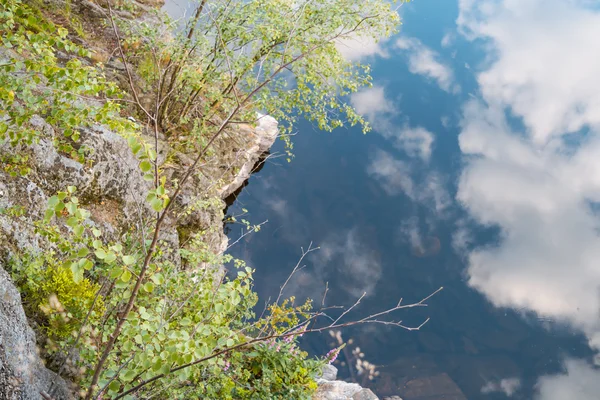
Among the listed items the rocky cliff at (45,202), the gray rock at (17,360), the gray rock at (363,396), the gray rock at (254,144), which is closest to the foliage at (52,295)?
the rocky cliff at (45,202)

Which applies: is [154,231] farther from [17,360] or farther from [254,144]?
[254,144]

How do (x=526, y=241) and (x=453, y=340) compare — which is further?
(x=526, y=241)

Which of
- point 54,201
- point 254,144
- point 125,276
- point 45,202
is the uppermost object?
point 254,144

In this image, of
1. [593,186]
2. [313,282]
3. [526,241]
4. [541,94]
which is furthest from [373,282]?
[541,94]

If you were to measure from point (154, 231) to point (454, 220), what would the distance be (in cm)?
1682

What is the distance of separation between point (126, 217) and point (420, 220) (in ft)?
46.8

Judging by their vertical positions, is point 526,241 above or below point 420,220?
above

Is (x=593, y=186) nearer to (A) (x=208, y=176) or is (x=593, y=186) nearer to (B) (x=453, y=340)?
(B) (x=453, y=340)

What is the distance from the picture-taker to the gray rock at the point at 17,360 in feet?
12.5

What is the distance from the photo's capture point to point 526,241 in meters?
19.0

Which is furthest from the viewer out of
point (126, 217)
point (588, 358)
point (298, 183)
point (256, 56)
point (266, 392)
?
point (298, 183)

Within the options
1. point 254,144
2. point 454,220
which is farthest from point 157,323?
point 454,220

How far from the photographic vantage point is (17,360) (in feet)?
13.1

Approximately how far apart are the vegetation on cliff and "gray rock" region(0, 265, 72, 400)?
28 cm
